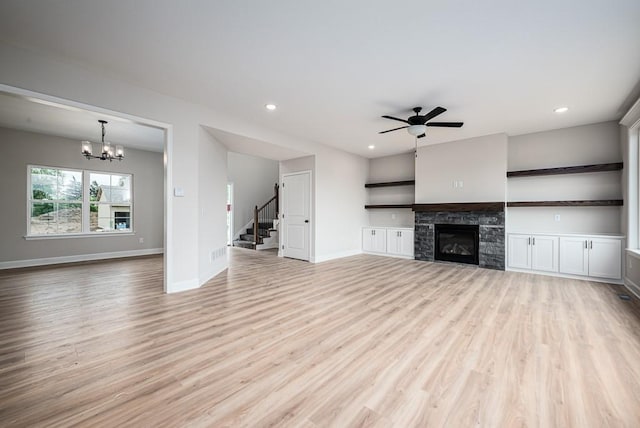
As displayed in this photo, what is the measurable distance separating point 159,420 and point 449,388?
1765 mm

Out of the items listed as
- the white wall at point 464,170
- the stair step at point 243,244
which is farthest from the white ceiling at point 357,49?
the stair step at point 243,244

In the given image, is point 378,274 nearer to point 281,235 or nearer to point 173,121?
point 281,235

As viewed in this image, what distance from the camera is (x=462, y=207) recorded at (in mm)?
5773

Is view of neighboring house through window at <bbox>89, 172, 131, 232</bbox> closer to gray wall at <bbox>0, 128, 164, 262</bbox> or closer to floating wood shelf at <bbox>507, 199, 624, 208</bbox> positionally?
gray wall at <bbox>0, 128, 164, 262</bbox>

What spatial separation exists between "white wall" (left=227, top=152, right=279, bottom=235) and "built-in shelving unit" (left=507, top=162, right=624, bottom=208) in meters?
8.00

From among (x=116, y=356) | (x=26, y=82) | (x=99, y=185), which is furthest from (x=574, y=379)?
(x=99, y=185)

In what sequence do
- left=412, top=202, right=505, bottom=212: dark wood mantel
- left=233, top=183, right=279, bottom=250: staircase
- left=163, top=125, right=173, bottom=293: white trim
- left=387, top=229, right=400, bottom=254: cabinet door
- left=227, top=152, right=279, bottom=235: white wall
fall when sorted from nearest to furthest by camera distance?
left=163, top=125, right=173, bottom=293: white trim, left=412, top=202, right=505, bottom=212: dark wood mantel, left=387, top=229, right=400, bottom=254: cabinet door, left=233, top=183, right=279, bottom=250: staircase, left=227, top=152, right=279, bottom=235: white wall

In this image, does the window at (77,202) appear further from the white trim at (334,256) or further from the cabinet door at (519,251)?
the cabinet door at (519,251)

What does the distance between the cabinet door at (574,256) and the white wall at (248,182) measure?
8784mm

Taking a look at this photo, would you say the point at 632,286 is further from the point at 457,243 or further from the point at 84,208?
the point at 84,208

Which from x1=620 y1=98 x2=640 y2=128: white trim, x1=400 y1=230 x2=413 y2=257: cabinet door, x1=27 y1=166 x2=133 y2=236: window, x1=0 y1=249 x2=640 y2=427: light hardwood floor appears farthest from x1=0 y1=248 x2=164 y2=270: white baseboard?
x1=620 y1=98 x2=640 y2=128: white trim

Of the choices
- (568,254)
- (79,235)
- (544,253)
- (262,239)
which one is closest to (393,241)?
(544,253)

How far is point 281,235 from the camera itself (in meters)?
7.07

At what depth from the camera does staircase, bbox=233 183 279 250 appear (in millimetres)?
8656
